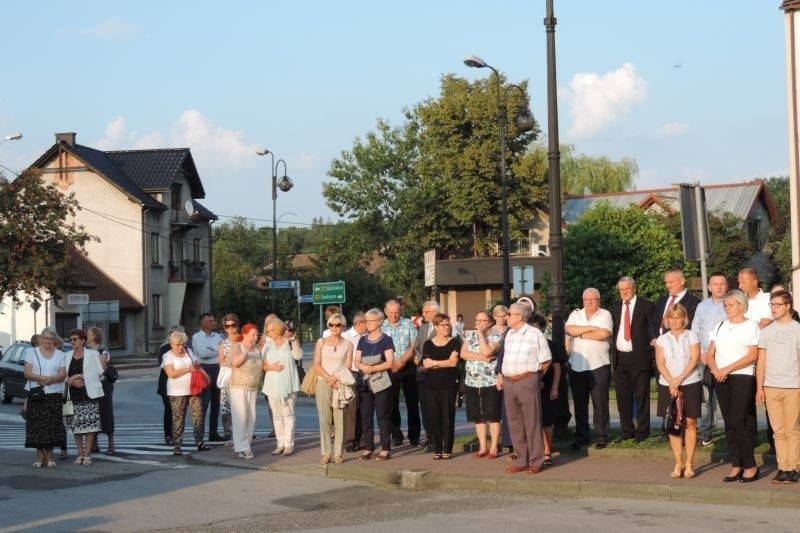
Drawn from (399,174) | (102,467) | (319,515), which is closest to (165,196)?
(399,174)

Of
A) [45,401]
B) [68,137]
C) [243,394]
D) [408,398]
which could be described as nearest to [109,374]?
[45,401]

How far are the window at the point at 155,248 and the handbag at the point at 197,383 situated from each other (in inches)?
1943

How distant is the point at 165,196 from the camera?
2589 inches

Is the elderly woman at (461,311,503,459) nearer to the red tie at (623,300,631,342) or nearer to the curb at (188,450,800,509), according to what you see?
the curb at (188,450,800,509)

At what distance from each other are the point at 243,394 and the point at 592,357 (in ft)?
15.5

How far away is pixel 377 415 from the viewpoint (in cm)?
1459

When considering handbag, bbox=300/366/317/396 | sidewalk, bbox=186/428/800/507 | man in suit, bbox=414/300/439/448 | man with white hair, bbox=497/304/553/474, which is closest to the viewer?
sidewalk, bbox=186/428/800/507

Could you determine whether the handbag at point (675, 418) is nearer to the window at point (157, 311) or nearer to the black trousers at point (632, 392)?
the black trousers at point (632, 392)

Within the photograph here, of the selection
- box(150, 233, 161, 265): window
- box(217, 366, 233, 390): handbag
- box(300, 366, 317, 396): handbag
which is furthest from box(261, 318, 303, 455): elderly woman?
box(150, 233, 161, 265): window

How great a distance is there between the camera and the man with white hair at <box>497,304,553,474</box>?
12734 mm

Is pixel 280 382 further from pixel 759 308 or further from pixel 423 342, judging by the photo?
pixel 759 308

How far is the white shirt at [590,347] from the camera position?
13492mm

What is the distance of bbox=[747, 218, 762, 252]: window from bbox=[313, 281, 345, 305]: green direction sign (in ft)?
121

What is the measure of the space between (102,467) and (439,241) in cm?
4718
